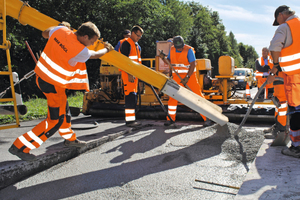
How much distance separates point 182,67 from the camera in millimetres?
5406

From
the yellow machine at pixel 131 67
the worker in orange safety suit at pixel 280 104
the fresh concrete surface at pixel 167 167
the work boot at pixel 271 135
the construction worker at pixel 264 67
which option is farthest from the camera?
the construction worker at pixel 264 67

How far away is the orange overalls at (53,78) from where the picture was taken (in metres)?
2.98

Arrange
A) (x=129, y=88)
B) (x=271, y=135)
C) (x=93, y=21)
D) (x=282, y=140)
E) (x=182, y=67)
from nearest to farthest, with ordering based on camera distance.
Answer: (x=282, y=140), (x=271, y=135), (x=129, y=88), (x=182, y=67), (x=93, y=21)

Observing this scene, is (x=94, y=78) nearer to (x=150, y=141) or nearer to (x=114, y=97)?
(x=114, y=97)

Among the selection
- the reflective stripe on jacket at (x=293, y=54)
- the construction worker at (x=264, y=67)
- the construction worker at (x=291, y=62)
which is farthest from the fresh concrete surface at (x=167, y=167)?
the construction worker at (x=264, y=67)

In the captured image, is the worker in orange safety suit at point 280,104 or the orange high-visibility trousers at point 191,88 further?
the orange high-visibility trousers at point 191,88

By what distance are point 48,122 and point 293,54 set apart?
10.3ft

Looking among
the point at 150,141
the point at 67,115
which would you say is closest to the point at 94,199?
the point at 67,115

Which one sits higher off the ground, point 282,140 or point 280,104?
point 280,104

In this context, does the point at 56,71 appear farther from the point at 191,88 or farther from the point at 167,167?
the point at 191,88

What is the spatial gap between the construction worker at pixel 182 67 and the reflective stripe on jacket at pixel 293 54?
2197 millimetres

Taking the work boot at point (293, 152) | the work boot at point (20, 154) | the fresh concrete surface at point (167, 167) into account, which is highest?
the work boot at point (20, 154)

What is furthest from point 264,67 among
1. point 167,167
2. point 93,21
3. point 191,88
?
point 93,21

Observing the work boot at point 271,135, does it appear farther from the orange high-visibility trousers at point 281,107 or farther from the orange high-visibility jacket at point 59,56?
the orange high-visibility jacket at point 59,56
